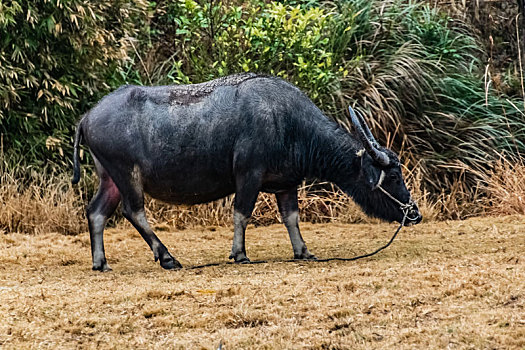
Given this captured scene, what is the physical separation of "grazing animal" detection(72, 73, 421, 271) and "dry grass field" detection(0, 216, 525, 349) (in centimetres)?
53

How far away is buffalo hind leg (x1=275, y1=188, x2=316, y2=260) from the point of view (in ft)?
25.3

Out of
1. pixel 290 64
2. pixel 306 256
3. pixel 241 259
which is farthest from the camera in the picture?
pixel 290 64

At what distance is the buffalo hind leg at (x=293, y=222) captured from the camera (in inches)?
304

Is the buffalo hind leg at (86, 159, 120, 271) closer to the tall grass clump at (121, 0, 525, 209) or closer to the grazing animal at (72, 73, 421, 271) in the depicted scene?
the grazing animal at (72, 73, 421, 271)

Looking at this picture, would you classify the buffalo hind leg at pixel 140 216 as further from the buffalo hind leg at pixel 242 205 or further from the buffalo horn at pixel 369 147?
the buffalo horn at pixel 369 147

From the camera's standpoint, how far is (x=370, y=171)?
7.54 meters

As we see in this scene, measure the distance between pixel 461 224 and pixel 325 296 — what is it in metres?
4.41

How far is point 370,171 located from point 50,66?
4.86 meters

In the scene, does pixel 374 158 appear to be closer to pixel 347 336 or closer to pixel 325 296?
pixel 325 296

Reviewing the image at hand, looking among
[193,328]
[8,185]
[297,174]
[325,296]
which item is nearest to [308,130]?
[297,174]

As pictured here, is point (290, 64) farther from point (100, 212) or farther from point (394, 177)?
point (100, 212)

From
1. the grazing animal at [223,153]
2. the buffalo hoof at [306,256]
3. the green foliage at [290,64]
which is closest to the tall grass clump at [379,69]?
the green foliage at [290,64]

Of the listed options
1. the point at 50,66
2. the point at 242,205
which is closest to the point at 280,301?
the point at 242,205

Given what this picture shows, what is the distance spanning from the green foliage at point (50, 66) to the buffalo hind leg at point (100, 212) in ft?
10.5
